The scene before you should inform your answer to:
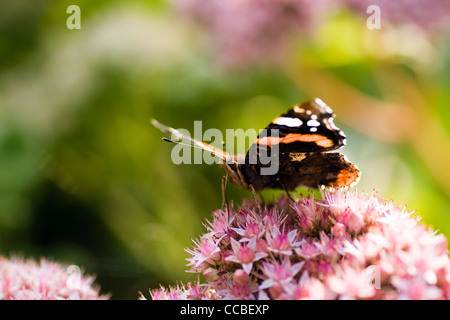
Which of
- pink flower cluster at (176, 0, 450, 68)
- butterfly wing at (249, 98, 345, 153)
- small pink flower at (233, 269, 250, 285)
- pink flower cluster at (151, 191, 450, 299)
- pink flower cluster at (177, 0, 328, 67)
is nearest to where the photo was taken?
pink flower cluster at (151, 191, 450, 299)

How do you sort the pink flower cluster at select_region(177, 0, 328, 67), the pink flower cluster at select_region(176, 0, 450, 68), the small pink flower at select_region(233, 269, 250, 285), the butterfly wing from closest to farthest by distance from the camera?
the small pink flower at select_region(233, 269, 250, 285) < the butterfly wing < the pink flower cluster at select_region(176, 0, 450, 68) < the pink flower cluster at select_region(177, 0, 328, 67)

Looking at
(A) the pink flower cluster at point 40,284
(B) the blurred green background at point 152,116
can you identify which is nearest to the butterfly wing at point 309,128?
(A) the pink flower cluster at point 40,284

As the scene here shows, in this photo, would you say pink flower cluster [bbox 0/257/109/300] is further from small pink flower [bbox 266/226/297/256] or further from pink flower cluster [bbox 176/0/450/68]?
pink flower cluster [bbox 176/0/450/68]

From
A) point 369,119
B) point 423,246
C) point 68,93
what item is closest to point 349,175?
point 423,246

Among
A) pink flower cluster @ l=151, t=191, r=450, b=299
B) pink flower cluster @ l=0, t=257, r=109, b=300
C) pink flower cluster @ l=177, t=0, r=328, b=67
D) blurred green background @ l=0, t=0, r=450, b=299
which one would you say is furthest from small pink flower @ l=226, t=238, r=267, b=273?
pink flower cluster @ l=177, t=0, r=328, b=67

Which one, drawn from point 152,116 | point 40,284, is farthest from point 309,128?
point 152,116
